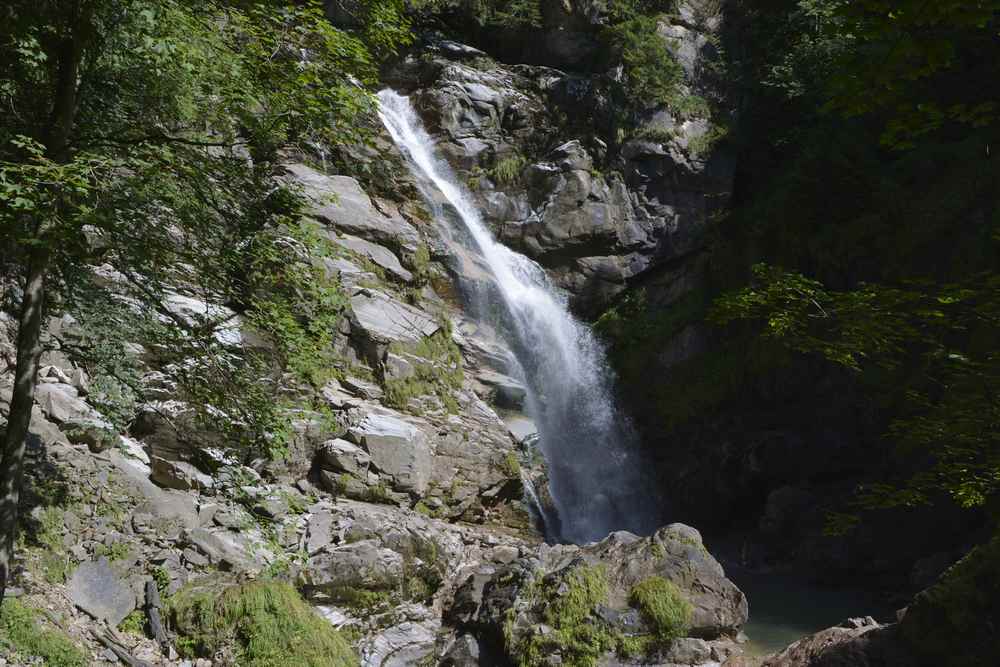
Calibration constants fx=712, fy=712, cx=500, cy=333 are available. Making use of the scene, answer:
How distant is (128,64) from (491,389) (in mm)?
9450

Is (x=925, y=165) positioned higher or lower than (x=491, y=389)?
higher

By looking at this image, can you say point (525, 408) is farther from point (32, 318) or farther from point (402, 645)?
A: point (32, 318)

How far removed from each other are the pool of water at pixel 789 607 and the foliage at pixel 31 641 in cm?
738

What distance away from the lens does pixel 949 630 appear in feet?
23.4

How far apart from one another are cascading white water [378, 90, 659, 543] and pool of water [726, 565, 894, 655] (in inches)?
119

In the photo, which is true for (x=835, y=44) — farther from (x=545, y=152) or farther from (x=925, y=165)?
(x=545, y=152)

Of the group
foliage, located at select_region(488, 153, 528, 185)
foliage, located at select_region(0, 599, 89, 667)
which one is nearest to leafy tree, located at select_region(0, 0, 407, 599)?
foliage, located at select_region(0, 599, 89, 667)

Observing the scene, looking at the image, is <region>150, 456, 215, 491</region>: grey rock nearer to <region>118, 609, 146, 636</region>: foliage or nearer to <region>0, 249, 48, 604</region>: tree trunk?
<region>118, 609, 146, 636</region>: foliage

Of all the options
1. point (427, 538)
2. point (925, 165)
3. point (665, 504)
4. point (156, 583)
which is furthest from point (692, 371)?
point (156, 583)

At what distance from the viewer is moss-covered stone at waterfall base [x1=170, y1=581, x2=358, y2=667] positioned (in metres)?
6.70

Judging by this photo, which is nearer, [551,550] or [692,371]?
[551,550]

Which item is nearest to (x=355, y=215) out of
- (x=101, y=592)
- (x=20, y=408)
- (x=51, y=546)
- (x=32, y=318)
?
(x=51, y=546)

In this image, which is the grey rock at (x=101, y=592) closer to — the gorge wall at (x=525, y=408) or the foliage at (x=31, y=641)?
the gorge wall at (x=525, y=408)

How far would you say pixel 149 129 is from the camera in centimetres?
621
